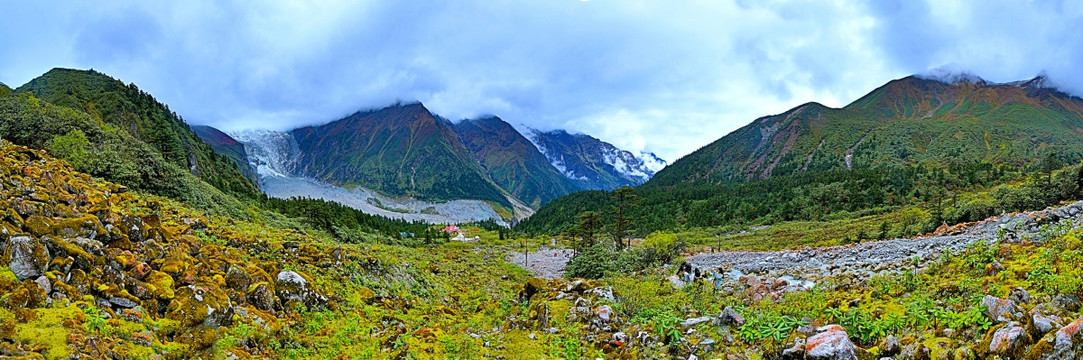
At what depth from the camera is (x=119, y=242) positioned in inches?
457

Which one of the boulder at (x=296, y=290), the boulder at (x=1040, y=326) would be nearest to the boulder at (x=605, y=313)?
the boulder at (x=1040, y=326)

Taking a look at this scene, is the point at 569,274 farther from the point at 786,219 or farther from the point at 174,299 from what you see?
the point at 786,219

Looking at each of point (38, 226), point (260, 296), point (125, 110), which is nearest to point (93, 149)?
point (38, 226)

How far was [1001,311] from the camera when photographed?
6844mm

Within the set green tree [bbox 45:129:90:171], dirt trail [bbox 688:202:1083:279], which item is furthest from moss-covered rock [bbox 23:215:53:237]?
dirt trail [bbox 688:202:1083:279]

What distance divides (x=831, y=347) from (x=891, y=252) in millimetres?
18720

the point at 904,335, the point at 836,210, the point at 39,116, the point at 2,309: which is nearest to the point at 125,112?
the point at 39,116

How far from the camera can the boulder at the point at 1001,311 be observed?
21.7 ft

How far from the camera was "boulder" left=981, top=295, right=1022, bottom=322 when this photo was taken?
661 cm

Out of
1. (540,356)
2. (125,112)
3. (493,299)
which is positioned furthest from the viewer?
(125,112)

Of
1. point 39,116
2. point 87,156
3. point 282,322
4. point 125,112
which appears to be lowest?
point 282,322

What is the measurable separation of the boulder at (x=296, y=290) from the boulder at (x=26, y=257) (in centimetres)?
528

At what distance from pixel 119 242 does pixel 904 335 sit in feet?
59.1

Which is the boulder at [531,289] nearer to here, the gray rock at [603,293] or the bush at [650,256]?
the gray rock at [603,293]
